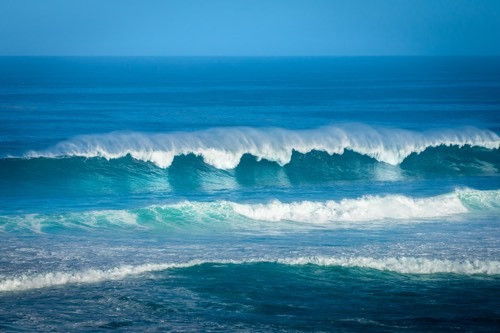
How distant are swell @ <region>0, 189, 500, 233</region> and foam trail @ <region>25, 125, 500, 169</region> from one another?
6.82m

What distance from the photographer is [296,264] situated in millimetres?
12219

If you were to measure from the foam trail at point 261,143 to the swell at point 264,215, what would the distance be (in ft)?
22.4

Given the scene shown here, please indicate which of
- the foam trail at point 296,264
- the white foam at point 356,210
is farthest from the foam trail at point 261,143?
the foam trail at point 296,264

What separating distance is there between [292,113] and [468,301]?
31214 mm

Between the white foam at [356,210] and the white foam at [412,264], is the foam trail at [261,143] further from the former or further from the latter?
the white foam at [412,264]

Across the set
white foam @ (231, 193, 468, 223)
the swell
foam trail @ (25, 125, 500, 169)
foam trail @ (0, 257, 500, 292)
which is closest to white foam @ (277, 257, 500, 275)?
foam trail @ (0, 257, 500, 292)

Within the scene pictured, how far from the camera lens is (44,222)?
15.1m

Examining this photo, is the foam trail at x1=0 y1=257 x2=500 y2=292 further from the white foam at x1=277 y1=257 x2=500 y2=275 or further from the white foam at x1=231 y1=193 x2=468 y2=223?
the white foam at x1=231 y1=193 x2=468 y2=223

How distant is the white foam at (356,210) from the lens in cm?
1596

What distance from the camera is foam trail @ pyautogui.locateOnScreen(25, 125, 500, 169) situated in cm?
2373

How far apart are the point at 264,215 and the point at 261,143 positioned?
9402 millimetres

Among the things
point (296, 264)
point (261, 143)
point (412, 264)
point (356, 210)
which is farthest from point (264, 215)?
point (261, 143)

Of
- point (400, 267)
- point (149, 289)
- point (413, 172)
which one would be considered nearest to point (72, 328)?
point (149, 289)

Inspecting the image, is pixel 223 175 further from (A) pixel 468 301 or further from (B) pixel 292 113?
(B) pixel 292 113
